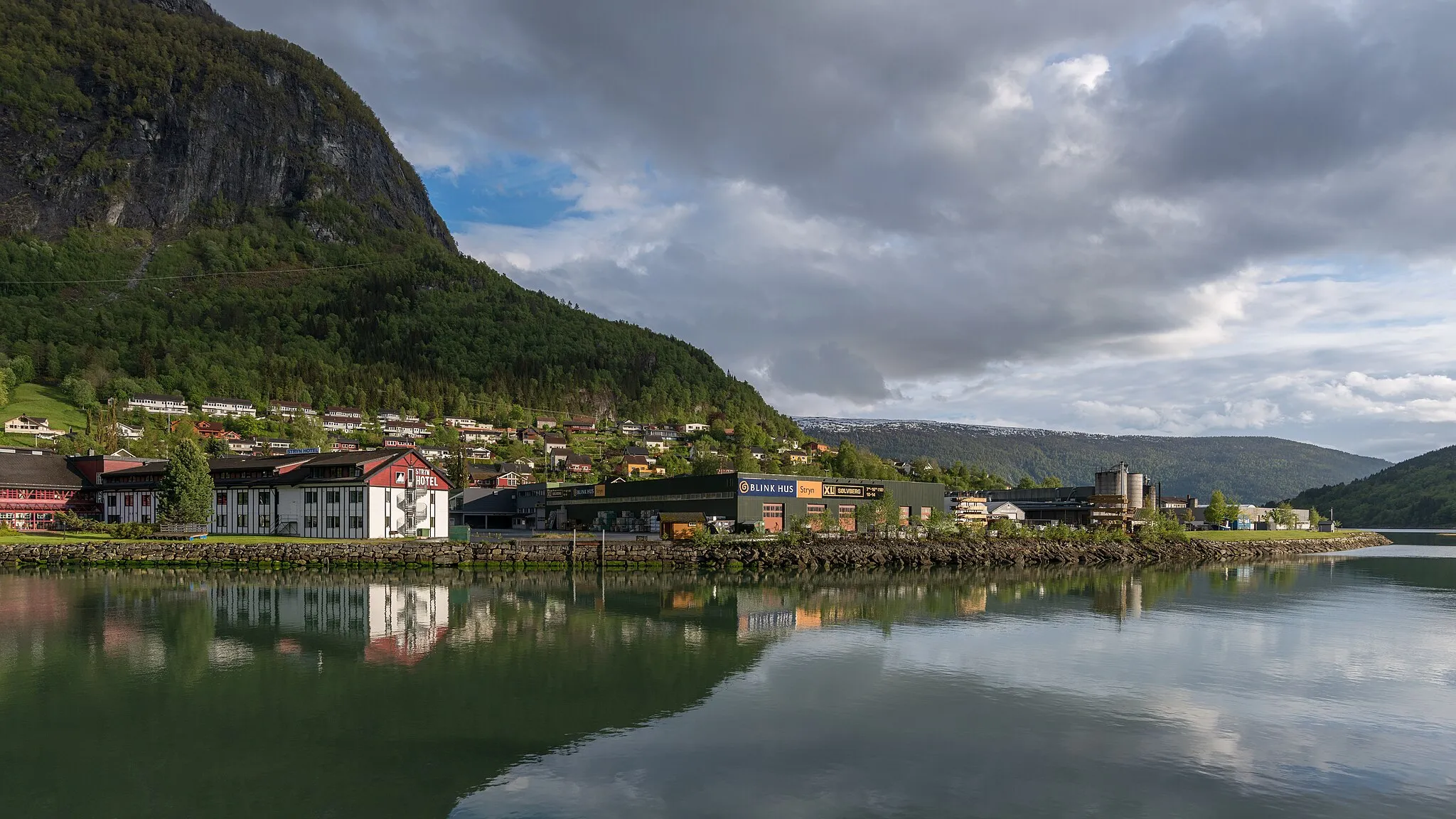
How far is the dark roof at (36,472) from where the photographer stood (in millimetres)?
80000

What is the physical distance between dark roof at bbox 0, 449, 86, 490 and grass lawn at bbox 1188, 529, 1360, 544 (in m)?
119

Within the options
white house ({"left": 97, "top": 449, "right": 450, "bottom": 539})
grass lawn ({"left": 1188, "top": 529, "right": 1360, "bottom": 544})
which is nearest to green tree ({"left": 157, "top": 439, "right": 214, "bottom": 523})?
white house ({"left": 97, "top": 449, "right": 450, "bottom": 539})

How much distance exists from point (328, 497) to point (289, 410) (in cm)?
10832

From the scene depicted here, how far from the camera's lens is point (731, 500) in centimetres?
8200

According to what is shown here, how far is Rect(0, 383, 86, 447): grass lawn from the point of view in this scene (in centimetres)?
13775

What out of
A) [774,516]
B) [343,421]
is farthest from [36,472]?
[343,421]

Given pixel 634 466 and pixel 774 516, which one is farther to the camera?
pixel 634 466

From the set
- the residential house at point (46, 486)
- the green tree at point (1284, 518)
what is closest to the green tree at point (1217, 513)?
the green tree at point (1284, 518)

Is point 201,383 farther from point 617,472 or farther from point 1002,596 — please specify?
point 1002,596

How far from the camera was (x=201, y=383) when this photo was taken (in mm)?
175125

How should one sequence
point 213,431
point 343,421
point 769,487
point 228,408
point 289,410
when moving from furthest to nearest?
point 289,410, point 343,421, point 228,408, point 213,431, point 769,487

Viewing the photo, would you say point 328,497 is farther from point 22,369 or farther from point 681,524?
point 22,369

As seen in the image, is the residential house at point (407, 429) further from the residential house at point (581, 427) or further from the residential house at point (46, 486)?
the residential house at point (46, 486)

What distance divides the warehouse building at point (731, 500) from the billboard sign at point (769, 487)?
67 mm
